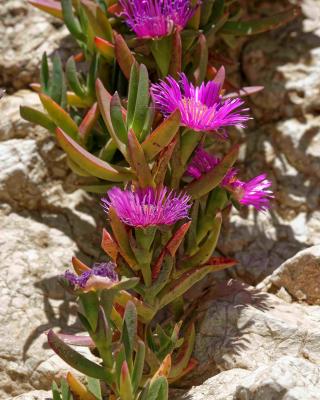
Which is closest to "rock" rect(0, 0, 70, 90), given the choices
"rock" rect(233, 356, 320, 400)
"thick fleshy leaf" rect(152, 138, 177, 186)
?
"thick fleshy leaf" rect(152, 138, 177, 186)

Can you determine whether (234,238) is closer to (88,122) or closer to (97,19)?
(88,122)

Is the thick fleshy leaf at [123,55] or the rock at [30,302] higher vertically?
the thick fleshy leaf at [123,55]

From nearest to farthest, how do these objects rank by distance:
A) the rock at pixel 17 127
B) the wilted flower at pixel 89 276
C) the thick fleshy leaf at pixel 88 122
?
the wilted flower at pixel 89 276
the thick fleshy leaf at pixel 88 122
the rock at pixel 17 127

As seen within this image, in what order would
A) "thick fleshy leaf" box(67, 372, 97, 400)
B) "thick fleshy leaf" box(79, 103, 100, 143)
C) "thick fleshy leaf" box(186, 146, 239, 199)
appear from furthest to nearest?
1. "thick fleshy leaf" box(79, 103, 100, 143)
2. "thick fleshy leaf" box(186, 146, 239, 199)
3. "thick fleshy leaf" box(67, 372, 97, 400)

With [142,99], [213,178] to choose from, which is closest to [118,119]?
[142,99]

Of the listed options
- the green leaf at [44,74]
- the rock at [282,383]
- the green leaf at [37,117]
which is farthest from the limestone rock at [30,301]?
the rock at [282,383]

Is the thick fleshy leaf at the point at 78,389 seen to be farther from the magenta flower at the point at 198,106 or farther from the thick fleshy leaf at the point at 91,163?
the magenta flower at the point at 198,106

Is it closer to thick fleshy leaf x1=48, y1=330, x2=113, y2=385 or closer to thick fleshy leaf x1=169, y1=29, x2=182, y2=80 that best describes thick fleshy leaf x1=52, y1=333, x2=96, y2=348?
thick fleshy leaf x1=48, y1=330, x2=113, y2=385
